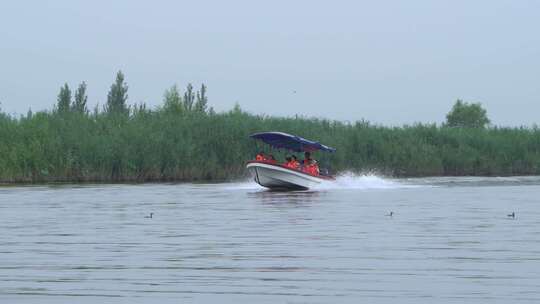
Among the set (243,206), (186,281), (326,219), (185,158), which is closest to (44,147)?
(185,158)

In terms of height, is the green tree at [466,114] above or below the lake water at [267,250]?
above

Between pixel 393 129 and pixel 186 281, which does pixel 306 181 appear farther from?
pixel 186 281

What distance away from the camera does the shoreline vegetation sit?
163 feet

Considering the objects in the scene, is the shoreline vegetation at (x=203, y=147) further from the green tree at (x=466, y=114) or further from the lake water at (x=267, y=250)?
the green tree at (x=466, y=114)

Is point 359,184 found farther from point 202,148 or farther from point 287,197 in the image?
point 287,197

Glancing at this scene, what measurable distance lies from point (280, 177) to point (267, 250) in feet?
83.2

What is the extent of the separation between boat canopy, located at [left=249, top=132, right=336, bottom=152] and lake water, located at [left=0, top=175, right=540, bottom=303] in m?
7.28

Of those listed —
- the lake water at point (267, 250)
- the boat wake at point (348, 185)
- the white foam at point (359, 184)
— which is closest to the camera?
the lake water at point (267, 250)

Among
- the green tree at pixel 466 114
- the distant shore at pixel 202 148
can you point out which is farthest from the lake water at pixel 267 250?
the green tree at pixel 466 114

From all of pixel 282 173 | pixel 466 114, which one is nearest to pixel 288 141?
pixel 282 173

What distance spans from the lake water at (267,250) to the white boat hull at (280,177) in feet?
22.7

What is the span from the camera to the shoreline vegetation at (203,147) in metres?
49.8

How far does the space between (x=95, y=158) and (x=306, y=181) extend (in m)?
9.95

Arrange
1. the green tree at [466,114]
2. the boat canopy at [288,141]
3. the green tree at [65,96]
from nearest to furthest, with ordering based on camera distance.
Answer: the boat canopy at [288,141], the green tree at [65,96], the green tree at [466,114]
